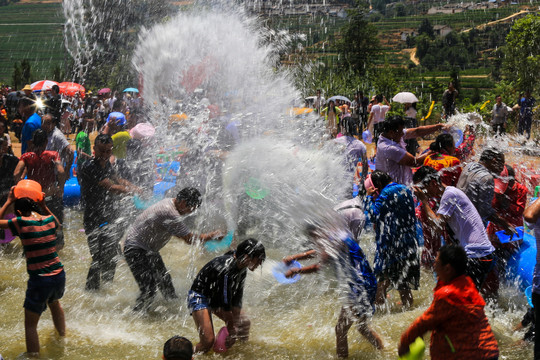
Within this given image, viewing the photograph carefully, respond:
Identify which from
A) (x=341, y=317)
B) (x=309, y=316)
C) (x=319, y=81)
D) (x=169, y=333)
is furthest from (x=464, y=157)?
(x=319, y=81)

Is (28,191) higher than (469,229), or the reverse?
(28,191)

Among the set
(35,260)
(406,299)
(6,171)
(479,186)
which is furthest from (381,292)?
(6,171)

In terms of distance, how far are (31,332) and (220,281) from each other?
1.77 m

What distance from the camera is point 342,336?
4836mm

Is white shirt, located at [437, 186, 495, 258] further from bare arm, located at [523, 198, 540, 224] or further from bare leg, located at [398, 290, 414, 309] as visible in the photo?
bare leg, located at [398, 290, 414, 309]

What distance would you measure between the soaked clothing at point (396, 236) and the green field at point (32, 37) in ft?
236

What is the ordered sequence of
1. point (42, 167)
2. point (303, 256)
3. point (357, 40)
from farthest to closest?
point (357, 40) → point (42, 167) → point (303, 256)

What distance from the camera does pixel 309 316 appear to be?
5.85m

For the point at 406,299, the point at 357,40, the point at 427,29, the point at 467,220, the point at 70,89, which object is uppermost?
the point at 467,220

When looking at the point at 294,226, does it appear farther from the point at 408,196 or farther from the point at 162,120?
the point at 162,120

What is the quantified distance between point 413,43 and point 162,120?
258ft

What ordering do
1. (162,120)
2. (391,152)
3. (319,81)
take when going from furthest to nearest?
(319,81)
(162,120)
(391,152)

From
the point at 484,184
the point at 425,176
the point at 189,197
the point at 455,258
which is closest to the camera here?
the point at 455,258

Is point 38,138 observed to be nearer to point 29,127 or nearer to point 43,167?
point 43,167
